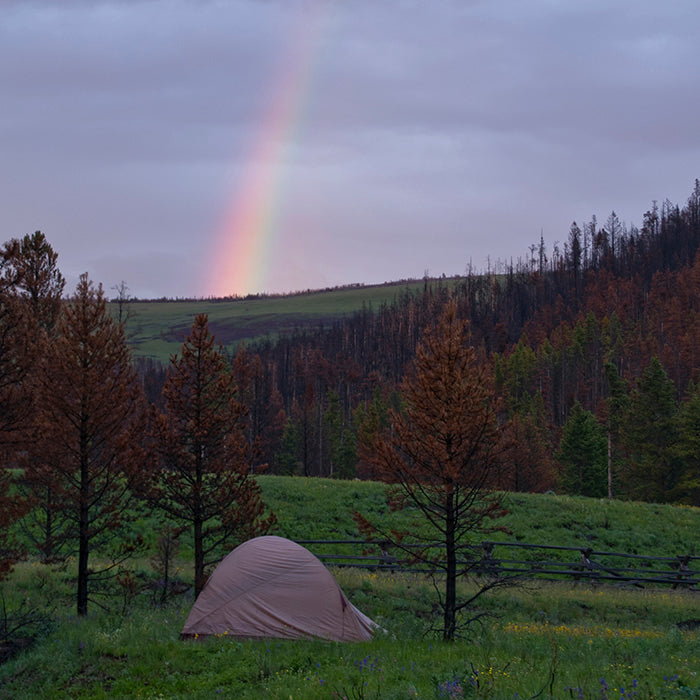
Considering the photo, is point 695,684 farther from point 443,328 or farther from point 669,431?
point 669,431

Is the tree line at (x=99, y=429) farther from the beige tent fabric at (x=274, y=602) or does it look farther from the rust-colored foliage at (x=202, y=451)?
the beige tent fabric at (x=274, y=602)

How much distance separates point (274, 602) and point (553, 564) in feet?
53.8

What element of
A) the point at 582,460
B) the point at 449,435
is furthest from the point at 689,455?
the point at 449,435

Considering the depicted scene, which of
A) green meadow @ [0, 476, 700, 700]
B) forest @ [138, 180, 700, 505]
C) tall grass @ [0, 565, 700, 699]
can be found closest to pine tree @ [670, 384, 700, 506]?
forest @ [138, 180, 700, 505]

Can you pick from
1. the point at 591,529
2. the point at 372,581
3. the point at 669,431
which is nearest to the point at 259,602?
the point at 372,581

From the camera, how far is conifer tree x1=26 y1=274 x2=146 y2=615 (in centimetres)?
1602

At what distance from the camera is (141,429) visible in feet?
57.1

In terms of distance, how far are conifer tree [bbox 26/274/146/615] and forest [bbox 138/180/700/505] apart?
15.8 ft

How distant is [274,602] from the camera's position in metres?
13.5

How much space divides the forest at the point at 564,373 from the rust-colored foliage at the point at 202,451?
1.44 m

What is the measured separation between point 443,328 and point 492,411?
7.43ft

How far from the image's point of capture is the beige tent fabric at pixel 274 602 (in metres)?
13.3

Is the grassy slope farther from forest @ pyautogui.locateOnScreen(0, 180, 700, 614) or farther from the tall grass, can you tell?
the tall grass

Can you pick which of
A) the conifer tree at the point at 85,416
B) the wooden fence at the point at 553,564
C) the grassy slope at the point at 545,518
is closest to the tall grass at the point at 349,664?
the conifer tree at the point at 85,416
